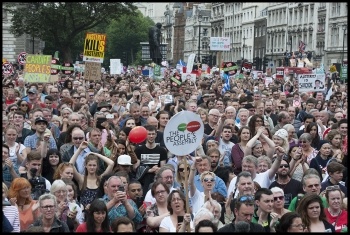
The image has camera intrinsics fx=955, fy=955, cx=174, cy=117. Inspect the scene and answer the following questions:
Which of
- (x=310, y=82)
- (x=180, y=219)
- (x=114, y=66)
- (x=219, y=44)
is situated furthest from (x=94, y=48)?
(x=219, y=44)

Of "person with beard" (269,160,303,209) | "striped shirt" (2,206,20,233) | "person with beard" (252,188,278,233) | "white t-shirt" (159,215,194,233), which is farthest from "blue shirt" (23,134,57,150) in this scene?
"person with beard" (252,188,278,233)

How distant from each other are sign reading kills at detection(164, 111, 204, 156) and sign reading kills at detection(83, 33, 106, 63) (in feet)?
48.8

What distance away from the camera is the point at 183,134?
8039 millimetres

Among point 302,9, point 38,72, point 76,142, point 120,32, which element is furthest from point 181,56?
point 76,142

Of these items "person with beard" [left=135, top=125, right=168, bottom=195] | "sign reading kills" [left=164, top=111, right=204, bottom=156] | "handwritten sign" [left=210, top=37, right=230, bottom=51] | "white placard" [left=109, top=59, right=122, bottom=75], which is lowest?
"person with beard" [left=135, top=125, right=168, bottom=195]

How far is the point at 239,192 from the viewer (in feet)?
27.9

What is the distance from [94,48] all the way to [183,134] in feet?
50.2

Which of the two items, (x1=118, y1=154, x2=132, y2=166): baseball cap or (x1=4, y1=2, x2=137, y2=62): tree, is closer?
(x1=118, y1=154, x2=132, y2=166): baseball cap

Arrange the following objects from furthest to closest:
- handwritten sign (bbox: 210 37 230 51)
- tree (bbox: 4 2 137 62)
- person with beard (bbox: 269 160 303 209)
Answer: tree (bbox: 4 2 137 62)
handwritten sign (bbox: 210 37 230 51)
person with beard (bbox: 269 160 303 209)

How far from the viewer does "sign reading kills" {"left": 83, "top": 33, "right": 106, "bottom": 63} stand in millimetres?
22891

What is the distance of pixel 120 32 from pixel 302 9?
112ft

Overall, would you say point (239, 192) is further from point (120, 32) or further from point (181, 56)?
point (181, 56)

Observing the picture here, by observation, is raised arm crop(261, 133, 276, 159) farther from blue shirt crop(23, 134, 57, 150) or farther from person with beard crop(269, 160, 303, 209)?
blue shirt crop(23, 134, 57, 150)

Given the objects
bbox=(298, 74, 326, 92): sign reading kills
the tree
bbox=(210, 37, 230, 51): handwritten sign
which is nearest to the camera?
bbox=(298, 74, 326, 92): sign reading kills
